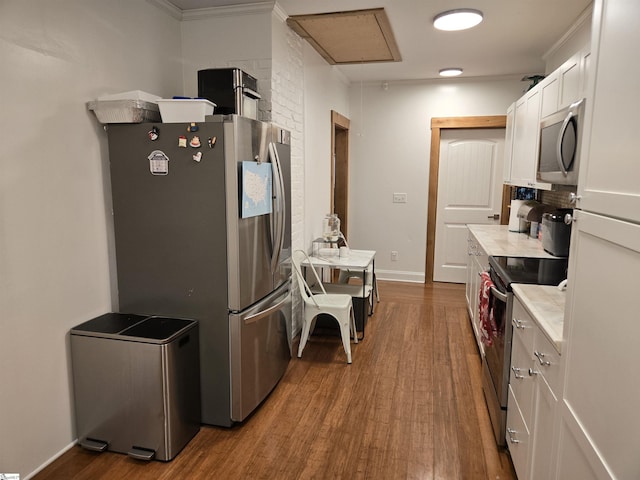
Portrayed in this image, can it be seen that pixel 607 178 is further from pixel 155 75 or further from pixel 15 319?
pixel 155 75

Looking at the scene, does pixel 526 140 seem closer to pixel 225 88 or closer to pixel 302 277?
pixel 302 277

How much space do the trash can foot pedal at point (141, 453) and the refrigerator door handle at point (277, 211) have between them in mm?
1170

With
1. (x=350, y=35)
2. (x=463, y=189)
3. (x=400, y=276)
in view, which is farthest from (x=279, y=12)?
(x=400, y=276)

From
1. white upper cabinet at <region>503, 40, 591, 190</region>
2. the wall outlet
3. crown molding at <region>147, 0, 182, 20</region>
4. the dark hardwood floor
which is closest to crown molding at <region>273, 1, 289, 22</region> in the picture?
crown molding at <region>147, 0, 182, 20</region>

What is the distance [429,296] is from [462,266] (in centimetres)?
83

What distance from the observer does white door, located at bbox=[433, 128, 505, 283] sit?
17.7 ft

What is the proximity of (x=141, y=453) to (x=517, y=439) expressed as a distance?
1812mm

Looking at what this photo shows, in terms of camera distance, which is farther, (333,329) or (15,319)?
(333,329)

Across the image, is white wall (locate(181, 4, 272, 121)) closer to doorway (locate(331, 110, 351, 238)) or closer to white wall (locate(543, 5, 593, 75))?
white wall (locate(543, 5, 593, 75))

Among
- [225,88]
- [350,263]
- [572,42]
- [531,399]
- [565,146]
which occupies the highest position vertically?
[572,42]

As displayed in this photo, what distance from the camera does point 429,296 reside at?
5.15 m

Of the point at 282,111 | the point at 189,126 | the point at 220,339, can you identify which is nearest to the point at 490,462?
the point at 220,339

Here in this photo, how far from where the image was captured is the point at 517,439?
6.50 feet

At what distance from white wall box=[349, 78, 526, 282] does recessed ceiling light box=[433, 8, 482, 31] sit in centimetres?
216
